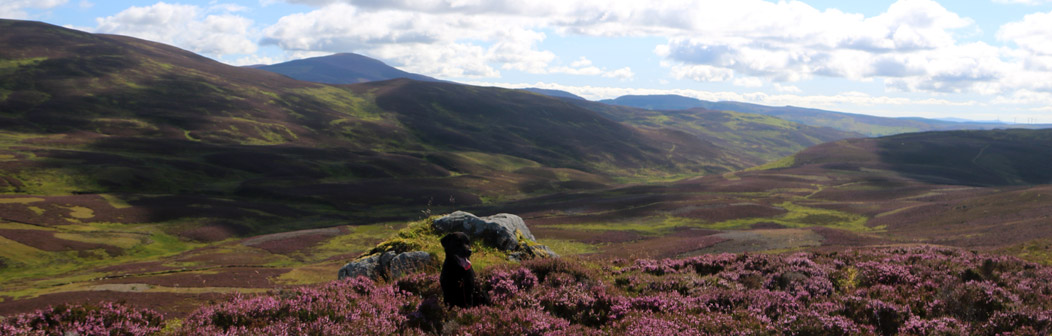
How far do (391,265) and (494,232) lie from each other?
5126 millimetres

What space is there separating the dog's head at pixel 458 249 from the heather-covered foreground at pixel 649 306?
0.92m

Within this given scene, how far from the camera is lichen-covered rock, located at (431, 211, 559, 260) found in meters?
21.0

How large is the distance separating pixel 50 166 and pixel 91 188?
12.8m

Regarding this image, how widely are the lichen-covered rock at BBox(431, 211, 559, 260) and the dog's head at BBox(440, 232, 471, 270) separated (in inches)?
375

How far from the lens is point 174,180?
107688mm

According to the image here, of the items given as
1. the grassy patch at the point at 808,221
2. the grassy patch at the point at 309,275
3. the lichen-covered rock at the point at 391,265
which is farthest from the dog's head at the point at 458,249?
the grassy patch at the point at 808,221

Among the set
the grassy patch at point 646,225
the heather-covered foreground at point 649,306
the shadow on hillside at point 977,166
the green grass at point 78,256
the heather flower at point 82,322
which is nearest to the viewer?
the heather flower at point 82,322

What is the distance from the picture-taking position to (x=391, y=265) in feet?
56.5

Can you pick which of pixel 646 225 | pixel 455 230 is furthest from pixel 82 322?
pixel 646 225

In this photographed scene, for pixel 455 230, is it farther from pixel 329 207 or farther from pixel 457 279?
pixel 329 207

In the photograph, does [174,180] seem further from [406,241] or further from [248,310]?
[248,310]

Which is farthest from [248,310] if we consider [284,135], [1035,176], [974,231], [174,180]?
[1035,176]

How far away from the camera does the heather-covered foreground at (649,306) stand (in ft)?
30.3

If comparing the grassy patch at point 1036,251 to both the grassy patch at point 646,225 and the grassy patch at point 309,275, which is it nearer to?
the grassy patch at point 309,275
